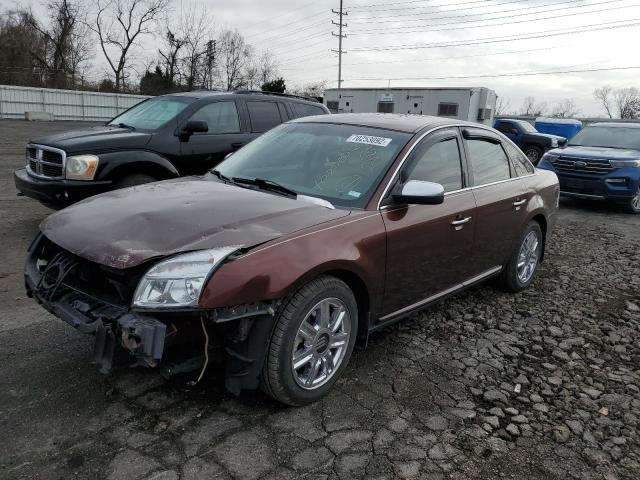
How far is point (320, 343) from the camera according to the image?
3000 millimetres

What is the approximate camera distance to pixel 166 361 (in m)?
2.57

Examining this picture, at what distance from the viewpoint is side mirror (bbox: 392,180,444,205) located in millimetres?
3311

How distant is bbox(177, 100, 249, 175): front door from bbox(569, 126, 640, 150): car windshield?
26.8 ft

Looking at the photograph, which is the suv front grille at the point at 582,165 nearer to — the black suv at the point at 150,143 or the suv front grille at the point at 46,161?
the black suv at the point at 150,143

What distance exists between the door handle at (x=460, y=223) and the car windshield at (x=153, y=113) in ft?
14.3

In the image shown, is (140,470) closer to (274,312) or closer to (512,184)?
(274,312)

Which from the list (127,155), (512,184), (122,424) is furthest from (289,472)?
(127,155)

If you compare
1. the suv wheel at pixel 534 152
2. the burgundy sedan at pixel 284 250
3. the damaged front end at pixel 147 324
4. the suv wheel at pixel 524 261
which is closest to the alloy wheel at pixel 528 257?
the suv wheel at pixel 524 261

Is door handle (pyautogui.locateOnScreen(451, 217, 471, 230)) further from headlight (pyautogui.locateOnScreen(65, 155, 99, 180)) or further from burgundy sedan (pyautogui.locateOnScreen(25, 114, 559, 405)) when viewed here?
headlight (pyautogui.locateOnScreen(65, 155, 99, 180))

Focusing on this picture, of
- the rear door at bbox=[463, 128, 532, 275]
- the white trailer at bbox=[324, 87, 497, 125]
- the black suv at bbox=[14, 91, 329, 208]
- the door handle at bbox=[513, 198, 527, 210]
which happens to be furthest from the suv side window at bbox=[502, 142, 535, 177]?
the white trailer at bbox=[324, 87, 497, 125]

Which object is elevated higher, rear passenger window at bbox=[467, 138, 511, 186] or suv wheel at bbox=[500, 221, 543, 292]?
rear passenger window at bbox=[467, 138, 511, 186]

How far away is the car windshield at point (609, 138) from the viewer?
36.5ft

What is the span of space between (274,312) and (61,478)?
119cm

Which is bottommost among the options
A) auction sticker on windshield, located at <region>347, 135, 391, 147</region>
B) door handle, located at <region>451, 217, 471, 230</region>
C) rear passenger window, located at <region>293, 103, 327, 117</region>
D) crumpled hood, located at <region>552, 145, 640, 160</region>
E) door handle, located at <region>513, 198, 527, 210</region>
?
door handle, located at <region>451, 217, 471, 230</region>
